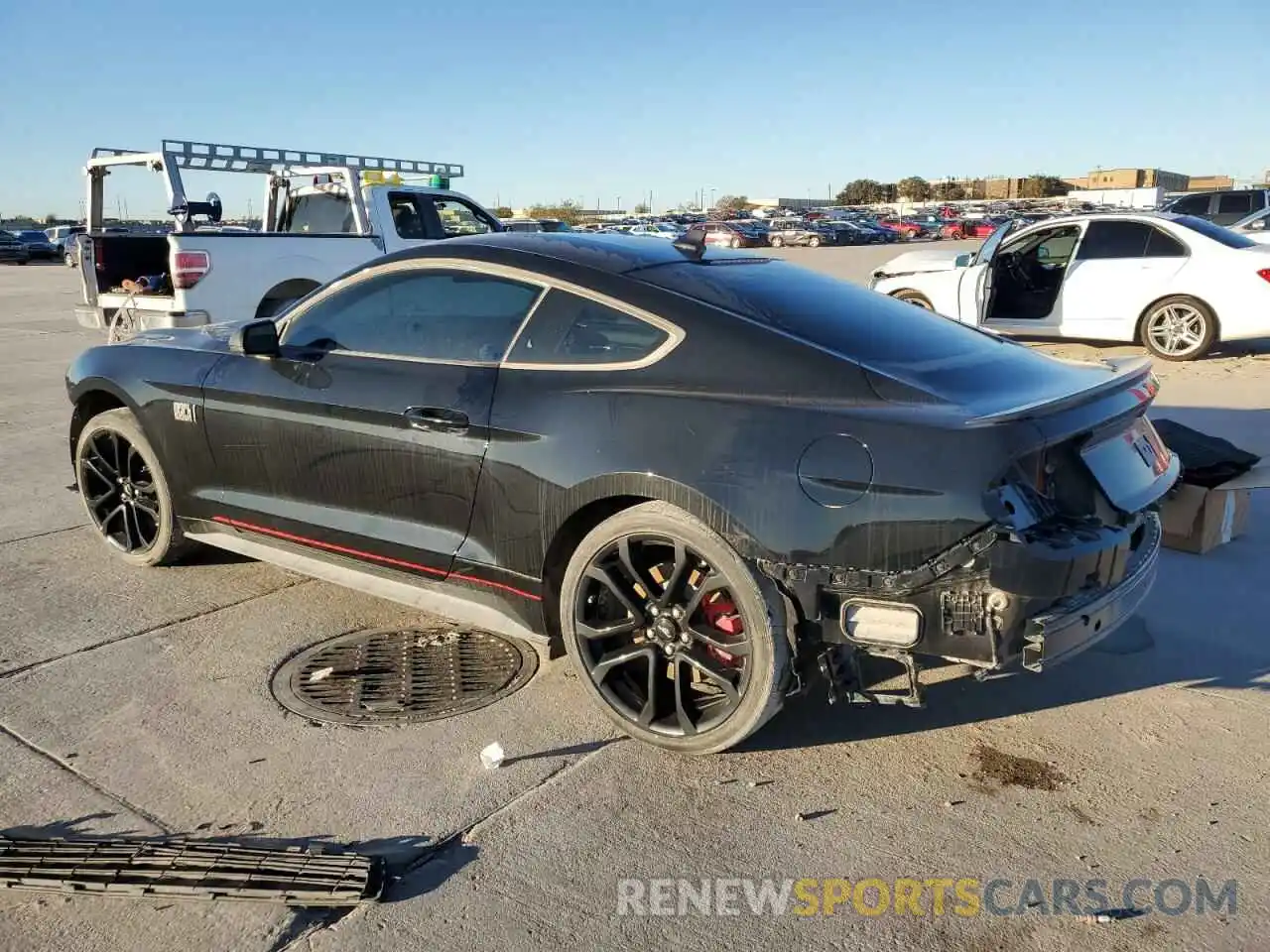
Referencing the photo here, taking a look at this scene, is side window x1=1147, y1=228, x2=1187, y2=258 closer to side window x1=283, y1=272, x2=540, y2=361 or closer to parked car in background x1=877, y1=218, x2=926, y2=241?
side window x1=283, y1=272, x2=540, y2=361

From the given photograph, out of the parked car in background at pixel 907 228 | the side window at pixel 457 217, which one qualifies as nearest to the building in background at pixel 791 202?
the parked car in background at pixel 907 228

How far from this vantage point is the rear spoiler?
2.91m

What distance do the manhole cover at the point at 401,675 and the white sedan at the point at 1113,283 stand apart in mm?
7395

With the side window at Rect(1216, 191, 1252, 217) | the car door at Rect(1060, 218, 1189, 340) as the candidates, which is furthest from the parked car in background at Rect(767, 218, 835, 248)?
the car door at Rect(1060, 218, 1189, 340)

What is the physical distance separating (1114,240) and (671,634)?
9.68m

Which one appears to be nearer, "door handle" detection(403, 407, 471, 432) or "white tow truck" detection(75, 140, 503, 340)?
"door handle" detection(403, 407, 471, 432)

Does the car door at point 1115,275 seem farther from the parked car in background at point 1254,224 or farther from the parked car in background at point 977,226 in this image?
the parked car in background at point 977,226

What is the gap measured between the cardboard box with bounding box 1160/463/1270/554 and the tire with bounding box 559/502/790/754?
298 centimetres

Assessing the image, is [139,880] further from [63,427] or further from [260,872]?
[63,427]

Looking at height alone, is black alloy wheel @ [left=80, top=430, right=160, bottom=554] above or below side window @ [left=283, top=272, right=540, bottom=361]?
below

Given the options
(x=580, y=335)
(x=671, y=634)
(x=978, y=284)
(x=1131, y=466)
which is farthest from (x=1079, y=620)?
(x=978, y=284)

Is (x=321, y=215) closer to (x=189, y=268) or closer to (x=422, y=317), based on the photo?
(x=189, y=268)

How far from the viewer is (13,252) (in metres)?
Answer: 41.8

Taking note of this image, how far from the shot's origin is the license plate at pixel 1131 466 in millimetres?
3170
